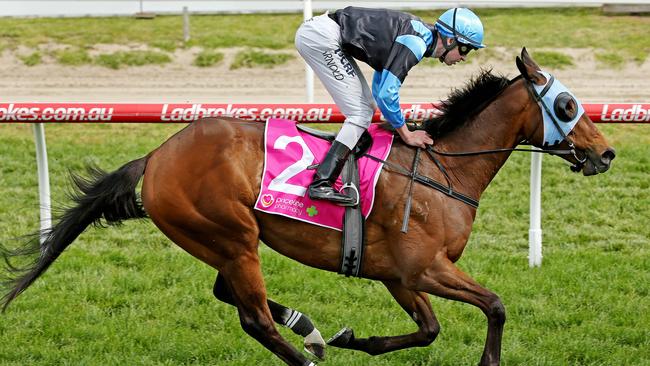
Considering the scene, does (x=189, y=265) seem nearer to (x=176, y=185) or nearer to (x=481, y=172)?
(x=176, y=185)

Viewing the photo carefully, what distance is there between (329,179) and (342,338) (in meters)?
0.92

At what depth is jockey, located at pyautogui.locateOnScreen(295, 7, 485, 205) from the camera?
4961 millimetres

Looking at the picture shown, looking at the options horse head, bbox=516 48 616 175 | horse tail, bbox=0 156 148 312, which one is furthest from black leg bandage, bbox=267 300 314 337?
horse head, bbox=516 48 616 175

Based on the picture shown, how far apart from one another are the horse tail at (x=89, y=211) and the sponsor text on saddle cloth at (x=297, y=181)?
0.68m

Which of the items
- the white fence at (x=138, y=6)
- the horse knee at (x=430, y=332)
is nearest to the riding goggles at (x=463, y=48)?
the horse knee at (x=430, y=332)

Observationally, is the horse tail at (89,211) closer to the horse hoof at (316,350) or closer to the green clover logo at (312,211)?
the green clover logo at (312,211)

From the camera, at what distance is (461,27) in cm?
502

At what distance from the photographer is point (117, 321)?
6.17 m

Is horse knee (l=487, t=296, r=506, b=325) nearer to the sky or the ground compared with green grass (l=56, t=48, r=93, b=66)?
nearer to the sky

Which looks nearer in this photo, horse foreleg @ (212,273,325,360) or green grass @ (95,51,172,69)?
horse foreleg @ (212,273,325,360)

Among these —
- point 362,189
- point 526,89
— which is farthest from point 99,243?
point 526,89

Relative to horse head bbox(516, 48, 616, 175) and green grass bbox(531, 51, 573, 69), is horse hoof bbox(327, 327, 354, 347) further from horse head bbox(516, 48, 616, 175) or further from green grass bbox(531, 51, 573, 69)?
green grass bbox(531, 51, 573, 69)

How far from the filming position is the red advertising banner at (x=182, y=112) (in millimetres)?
6617

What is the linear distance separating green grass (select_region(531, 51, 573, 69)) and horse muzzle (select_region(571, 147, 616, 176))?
715cm
